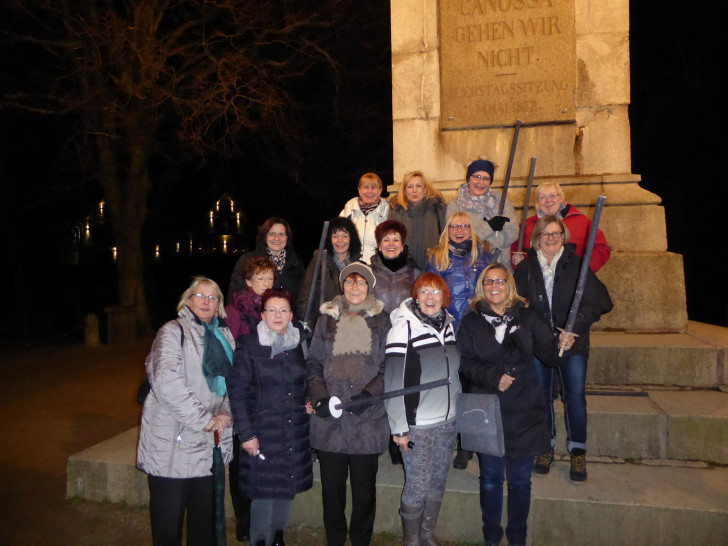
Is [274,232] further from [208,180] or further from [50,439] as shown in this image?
[208,180]

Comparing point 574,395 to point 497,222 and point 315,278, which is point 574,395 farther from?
point 315,278

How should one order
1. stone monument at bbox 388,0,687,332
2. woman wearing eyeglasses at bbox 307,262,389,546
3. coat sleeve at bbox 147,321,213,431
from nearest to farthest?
coat sleeve at bbox 147,321,213,431 → woman wearing eyeglasses at bbox 307,262,389,546 → stone monument at bbox 388,0,687,332

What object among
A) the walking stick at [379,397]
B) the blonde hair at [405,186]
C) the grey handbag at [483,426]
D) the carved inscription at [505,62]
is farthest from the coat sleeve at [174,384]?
the carved inscription at [505,62]

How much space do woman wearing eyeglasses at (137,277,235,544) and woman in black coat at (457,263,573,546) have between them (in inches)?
59.0

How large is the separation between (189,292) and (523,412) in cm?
210

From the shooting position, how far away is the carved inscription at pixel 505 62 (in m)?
6.21

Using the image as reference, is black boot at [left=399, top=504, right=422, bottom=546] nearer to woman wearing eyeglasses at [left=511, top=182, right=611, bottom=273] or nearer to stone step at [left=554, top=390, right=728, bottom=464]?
stone step at [left=554, top=390, right=728, bottom=464]

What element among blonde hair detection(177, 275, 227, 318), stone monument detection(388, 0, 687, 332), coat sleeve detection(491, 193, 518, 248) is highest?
stone monument detection(388, 0, 687, 332)

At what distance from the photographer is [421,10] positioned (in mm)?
6590

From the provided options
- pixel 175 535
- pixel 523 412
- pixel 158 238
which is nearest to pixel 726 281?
pixel 523 412

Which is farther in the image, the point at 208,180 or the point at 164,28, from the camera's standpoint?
the point at 208,180

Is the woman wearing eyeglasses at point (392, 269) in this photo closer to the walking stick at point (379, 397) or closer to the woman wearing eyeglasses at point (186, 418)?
the walking stick at point (379, 397)

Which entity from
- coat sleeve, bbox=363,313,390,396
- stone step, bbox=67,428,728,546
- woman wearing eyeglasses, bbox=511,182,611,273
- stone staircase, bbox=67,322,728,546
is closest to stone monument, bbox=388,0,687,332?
stone staircase, bbox=67,322,728,546

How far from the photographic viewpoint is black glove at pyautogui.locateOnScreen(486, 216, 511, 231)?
449 cm
